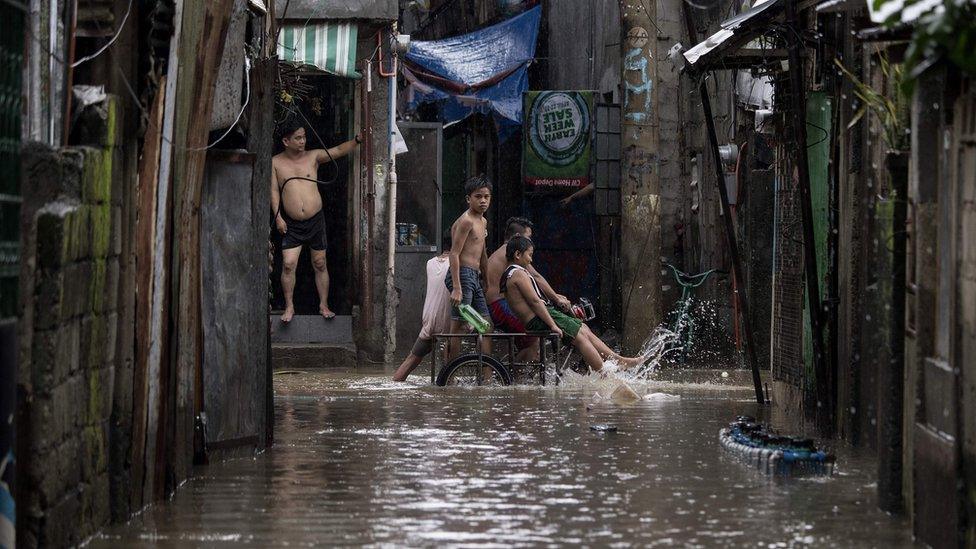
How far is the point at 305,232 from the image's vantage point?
18.5m

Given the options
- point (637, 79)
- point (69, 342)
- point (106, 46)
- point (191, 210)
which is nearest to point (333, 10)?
point (637, 79)

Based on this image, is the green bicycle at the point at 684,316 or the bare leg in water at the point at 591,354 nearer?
the bare leg in water at the point at 591,354

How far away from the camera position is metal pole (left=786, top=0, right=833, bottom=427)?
1190 centimetres

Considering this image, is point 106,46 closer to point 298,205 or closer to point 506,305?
point 506,305

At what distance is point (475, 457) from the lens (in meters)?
10.6

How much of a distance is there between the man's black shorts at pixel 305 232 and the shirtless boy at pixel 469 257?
8.42 ft

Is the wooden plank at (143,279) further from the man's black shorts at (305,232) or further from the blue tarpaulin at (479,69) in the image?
the blue tarpaulin at (479,69)

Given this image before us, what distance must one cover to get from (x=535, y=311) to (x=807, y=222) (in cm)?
448

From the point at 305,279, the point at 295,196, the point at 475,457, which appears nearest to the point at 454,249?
the point at 295,196

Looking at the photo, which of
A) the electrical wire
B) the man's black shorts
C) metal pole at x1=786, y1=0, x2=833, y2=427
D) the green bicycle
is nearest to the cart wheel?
the man's black shorts

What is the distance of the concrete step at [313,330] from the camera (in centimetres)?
1864

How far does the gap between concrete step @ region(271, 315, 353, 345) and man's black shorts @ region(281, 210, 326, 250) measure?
81cm

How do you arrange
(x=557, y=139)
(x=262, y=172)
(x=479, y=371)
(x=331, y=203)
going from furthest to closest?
(x=557, y=139), (x=331, y=203), (x=479, y=371), (x=262, y=172)

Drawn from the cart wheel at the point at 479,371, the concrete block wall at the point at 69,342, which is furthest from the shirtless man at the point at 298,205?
the concrete block wall at the point at 69,342
